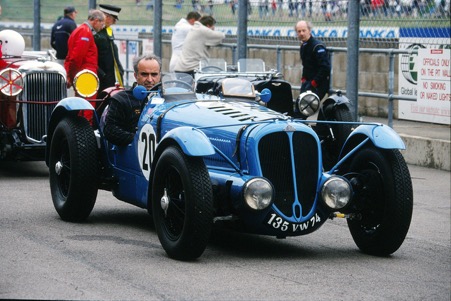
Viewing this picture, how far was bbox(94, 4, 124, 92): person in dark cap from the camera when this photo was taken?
50.8ft

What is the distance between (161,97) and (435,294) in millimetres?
2995

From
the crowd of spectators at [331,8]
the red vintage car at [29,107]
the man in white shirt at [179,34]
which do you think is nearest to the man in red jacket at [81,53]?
the red vintage car at [29,107]

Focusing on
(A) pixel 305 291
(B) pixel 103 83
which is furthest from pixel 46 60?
(A) pixel 305 291

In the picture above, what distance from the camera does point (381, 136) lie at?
26.4 ft

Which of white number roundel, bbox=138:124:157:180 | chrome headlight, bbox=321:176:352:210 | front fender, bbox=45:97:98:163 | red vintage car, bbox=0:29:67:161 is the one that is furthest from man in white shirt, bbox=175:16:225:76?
chrome headlight, bbox=321:176:352:210

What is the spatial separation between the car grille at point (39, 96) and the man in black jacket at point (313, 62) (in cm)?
349

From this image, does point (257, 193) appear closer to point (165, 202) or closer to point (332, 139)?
point (165, 202)

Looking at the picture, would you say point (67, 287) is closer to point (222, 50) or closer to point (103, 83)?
point (103, 83)

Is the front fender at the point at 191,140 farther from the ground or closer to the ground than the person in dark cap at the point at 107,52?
closer to the ground

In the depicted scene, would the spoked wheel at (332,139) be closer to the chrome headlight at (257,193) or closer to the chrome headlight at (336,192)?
the chrome headlight at (336,192)

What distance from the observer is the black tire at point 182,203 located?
7.36m

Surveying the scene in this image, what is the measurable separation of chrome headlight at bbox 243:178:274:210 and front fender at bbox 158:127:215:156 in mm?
343

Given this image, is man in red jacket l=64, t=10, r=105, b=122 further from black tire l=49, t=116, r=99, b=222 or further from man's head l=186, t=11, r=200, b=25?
black tire l=49, t=116, r=99, b=222

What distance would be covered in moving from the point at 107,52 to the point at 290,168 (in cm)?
819
